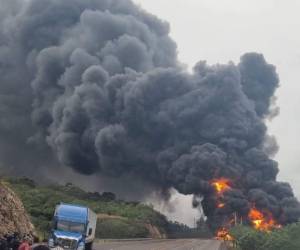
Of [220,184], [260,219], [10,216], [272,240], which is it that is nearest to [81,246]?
[10,216]

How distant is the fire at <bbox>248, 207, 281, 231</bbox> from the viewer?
93.0 meters

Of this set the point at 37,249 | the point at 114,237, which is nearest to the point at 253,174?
the point at 114,237

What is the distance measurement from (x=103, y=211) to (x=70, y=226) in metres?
66.5

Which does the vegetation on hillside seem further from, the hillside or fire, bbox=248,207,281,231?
the hillside

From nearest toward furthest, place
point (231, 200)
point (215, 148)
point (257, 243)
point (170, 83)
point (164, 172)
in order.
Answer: point (257, 243), point (231, 200), point (215, 148), point (164, 172), point (170, 83)

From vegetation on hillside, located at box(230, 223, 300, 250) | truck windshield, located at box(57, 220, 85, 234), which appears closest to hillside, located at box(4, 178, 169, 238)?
vegetation on hillside, located at box(230, 223, 300, 250)

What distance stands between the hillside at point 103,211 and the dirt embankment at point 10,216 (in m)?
24.3

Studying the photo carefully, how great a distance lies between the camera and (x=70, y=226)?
4406 cm

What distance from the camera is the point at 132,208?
118812 mm

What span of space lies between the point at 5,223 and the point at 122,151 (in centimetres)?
6961

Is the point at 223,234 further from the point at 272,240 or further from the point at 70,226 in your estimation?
the point at 70,226

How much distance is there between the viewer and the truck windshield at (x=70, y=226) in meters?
44.0

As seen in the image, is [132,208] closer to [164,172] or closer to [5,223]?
[164,172]

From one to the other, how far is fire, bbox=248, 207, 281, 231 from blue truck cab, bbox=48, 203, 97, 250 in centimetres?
5413
